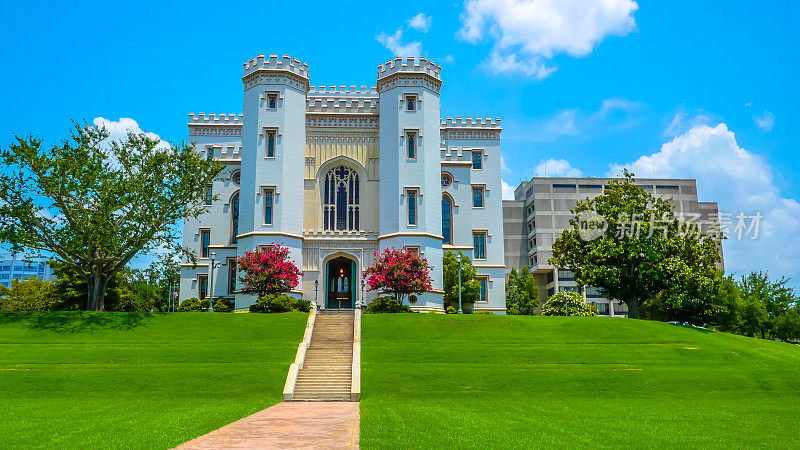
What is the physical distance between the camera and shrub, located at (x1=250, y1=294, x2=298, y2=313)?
124 feet

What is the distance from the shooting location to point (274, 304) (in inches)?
1487

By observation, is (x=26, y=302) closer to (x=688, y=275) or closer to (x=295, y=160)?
(x=295, y=160)

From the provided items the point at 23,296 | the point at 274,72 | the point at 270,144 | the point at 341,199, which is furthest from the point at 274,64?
the point at 23,296

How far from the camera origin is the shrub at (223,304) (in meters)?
43.7

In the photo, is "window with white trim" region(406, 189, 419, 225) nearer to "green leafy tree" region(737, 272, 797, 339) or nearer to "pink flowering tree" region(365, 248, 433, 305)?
"pink flowering tree" region(365, 248, 433, 305)

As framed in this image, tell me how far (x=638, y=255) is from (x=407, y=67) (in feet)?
67.5

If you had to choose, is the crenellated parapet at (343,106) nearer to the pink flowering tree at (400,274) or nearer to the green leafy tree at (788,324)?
the pink flowering tree at (400,274)

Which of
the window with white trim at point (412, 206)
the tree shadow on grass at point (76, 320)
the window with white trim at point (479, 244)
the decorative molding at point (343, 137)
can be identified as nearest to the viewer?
the tree shadow on grass at point (76, 320)

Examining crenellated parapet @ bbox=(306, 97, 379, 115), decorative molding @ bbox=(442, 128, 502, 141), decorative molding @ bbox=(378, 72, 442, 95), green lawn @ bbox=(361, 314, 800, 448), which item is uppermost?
decorative molding @ bbox=(378, 72, 442, 95)

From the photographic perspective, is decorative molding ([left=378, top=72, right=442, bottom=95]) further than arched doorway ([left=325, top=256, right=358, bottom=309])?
Yes

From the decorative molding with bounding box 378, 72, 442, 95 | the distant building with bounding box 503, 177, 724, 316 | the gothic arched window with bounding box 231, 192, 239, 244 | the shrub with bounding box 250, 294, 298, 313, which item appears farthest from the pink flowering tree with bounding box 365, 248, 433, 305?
the distant building with bounding box 503, 177, 724, 316

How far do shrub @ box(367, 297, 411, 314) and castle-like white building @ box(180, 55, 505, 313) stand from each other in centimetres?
212

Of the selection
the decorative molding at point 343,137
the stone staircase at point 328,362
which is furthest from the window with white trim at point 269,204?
the stone staircase at point 328,362

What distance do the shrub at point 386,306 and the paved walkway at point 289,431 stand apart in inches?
753
